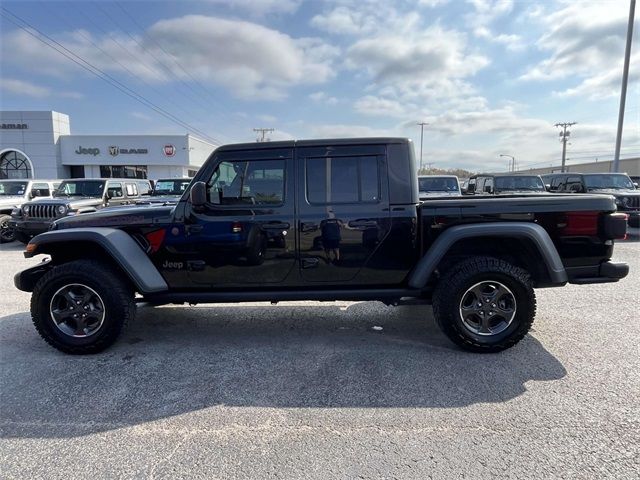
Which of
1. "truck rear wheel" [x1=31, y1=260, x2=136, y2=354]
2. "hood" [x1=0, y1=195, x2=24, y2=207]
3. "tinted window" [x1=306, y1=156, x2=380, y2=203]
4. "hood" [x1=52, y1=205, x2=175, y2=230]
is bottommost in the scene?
"truck rear wheel" [x1=31, y1=260, x2=136, y2=354]

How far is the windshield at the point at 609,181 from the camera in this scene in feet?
40.0

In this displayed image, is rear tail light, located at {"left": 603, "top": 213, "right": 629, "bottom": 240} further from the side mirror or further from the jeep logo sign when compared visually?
the jeep logo sign

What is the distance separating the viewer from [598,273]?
371 centimetres

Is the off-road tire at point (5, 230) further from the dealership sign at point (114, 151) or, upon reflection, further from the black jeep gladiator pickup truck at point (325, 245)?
the dealership sign at point (114, 151)

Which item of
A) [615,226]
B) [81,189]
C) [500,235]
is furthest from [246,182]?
[81,189]

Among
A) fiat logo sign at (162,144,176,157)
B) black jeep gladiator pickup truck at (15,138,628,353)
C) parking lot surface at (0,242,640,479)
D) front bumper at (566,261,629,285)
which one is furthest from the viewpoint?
fiat logo sign at (162,144,176,157)

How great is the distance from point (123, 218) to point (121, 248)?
1.10 ft

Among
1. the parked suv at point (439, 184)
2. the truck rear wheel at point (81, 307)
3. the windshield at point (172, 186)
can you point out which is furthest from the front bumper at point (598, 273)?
the windshield at point (172, 186)

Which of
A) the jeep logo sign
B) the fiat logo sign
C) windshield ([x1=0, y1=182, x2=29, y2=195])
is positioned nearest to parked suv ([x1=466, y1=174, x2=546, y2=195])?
windshield ([x1=0, y1=182, x2=29, y2=195])

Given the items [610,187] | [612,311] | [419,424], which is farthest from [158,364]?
[610,187]

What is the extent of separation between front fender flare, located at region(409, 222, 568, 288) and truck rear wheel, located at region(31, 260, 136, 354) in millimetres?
2906

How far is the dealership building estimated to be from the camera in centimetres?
3225

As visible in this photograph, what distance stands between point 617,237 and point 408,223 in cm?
200

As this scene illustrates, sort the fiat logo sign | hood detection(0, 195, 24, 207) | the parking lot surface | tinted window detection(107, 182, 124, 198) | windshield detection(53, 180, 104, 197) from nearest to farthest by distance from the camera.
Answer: the parking lot surface, windshield detection(53, 180, 104, 197), hood detection(0, 195, 24, 207), tinted window detection(107, 182, 124, 198), the fiat logo sign
